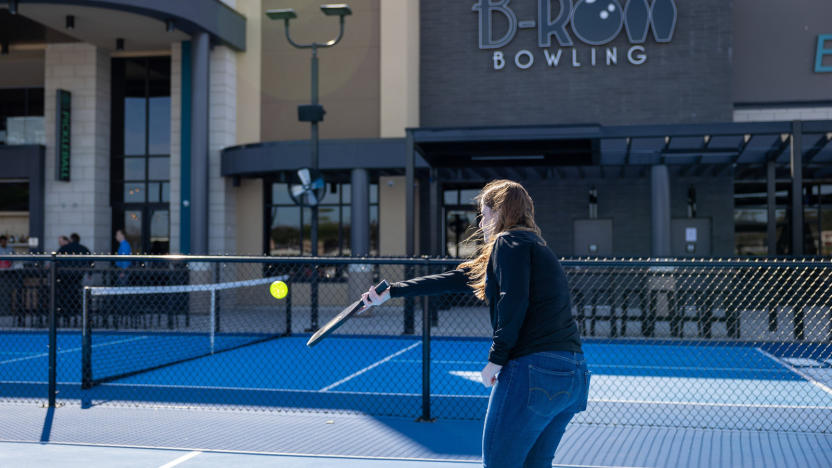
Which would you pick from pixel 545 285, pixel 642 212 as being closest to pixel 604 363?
pixel 545 285

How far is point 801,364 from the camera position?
10625 millimetres

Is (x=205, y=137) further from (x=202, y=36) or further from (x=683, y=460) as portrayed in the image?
(x=683, y=460)

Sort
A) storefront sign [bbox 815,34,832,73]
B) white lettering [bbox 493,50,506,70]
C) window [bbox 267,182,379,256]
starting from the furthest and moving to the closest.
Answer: window [bbox 267,182,379,256]
white lettering [bbox 493,50,506,70]
storefront sign [bbox 815,34,832,73]

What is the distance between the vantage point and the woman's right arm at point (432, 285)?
392cm

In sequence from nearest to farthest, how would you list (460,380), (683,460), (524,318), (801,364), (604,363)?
(524,318) < (683,460) < (460,380) < (801,364) < (604,363)

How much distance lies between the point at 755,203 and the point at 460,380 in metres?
15.4

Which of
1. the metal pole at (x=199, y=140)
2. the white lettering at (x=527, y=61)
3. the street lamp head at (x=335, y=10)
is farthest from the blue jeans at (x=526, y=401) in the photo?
the white lettering at (x=527, y=61)

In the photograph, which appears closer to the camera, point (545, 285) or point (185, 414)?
point (545, 285)

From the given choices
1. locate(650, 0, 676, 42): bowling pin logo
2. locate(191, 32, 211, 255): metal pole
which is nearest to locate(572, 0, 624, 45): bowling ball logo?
locate(650, 0, 676, 42): bowling pin logo

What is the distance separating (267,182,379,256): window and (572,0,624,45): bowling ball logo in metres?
7.04

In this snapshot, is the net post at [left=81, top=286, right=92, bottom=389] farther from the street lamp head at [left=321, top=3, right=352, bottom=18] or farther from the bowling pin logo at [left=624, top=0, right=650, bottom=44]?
the bowling pin logo at [left=624, top=0, right=650, bottom=44]

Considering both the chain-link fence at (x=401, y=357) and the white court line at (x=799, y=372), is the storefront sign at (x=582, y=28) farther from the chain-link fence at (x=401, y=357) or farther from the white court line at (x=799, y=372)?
the white court line at (x=799, y=372)

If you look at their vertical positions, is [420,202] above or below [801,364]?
above

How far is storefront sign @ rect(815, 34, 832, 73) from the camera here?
810 inches
